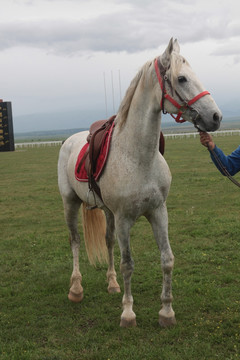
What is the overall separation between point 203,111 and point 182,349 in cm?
246

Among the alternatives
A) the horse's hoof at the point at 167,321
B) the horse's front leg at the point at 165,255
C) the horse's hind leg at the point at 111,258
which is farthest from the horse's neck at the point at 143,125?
the horse's hoof at the point at 167,321

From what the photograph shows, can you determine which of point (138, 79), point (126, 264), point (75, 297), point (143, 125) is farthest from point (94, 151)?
point (75, 297)

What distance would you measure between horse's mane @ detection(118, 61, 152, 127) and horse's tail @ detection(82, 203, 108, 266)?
1978mm

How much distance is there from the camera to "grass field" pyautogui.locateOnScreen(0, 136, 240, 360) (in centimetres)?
414

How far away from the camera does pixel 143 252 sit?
714 cm

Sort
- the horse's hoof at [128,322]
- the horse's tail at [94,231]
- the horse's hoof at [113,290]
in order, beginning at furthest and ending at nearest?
1. the horse's tail at [94,231]
2. the horse's hoof at [113,290]
3. the horse's hoof at [128,322]

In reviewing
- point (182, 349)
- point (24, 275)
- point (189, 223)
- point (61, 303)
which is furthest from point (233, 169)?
point (189, 223)

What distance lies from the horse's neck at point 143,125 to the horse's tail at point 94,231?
1948 millimetres

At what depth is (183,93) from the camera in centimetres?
363

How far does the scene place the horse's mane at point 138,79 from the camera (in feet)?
11.9

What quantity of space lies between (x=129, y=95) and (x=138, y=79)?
206 millimetres

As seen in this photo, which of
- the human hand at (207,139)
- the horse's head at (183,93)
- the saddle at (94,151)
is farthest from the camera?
the saddle at (94,151)

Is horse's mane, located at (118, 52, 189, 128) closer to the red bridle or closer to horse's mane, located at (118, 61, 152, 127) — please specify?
horse's mane, located at (118, 61, 152, 127)

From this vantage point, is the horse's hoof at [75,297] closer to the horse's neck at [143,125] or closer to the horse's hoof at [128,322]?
the horse's hoof at [128,322]
